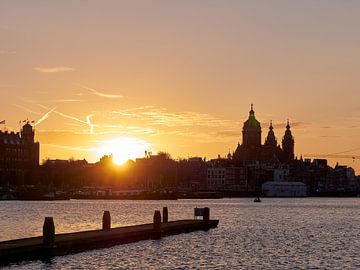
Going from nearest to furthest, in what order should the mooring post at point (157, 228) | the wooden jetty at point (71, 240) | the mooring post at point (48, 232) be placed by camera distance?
the wooden jetty at point (71, 240) → the mooring post at point (48, 232) → the mooring post at point (157, 228)

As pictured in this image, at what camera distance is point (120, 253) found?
53.8 m

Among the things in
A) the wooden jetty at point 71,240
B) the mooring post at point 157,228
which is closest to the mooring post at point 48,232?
the wooden jetty at point 71,240

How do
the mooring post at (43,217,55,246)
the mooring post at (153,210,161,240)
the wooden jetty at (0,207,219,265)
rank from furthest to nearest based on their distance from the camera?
1. the mooring post at (153,210,161,240)
2. the mooring post at (43,217,55,246)
3. the wooden jetty at (0,207,219,265)

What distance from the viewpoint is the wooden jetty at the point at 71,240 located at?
47463 mm

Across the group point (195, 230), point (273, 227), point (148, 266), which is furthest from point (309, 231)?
point (148, 266)

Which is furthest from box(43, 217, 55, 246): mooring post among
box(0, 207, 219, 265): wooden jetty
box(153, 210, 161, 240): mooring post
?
box(153, 210, 161, 240): mooring post

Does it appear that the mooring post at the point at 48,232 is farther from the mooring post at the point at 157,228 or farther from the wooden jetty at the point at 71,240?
the mooring post at the point at 157,228

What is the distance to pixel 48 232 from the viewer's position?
163ft

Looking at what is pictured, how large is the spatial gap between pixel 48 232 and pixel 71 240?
335 centimetres

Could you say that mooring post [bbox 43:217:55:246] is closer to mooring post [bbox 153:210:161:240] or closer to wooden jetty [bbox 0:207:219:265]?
wooden jetty [bbox 0:207:219:265]

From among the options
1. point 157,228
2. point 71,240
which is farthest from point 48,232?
point 157,228

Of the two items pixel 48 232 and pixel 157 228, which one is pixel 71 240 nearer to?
pixel 48 232

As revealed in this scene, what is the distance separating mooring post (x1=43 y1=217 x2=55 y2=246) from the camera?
49.4m

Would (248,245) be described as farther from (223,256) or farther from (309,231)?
(309,231)
